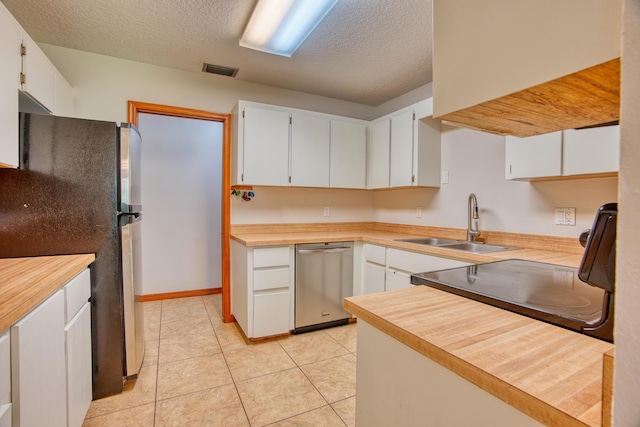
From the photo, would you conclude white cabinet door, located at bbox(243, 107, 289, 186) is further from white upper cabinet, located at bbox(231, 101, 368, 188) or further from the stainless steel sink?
the stainless steel sink

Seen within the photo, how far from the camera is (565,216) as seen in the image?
79.7 inches

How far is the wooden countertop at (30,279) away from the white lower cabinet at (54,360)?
0.05 meters

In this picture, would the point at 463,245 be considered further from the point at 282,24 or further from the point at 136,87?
the point at 136,87

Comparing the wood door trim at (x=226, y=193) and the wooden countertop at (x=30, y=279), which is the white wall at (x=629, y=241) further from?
the wood door trim at (x=226, y=193)

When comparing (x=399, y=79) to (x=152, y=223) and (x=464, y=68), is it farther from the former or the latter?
(x=152, y=223)

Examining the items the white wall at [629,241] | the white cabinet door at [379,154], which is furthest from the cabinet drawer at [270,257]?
the white wall at [629,241]

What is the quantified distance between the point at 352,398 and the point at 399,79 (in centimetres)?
278

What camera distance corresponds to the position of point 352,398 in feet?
6.07

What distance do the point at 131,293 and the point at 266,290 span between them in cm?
A: 99

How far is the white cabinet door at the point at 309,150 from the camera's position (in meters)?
2.99

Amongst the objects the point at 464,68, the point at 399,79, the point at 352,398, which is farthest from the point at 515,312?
the point at 399,79

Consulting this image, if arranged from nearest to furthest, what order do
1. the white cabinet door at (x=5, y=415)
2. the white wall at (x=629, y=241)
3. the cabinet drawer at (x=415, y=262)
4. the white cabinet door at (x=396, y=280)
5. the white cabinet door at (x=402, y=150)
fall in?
the white wall at (x=629, y=241) → the white cabinet door at (x=5, y=415) → the cabinet drawer at (x=415, y=262) → the white cabinet door at (x=396, y=280) → the white cabinet door at (x=402, y=150)

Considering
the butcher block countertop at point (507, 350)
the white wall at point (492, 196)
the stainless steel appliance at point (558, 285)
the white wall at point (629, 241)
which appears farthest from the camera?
the white wall at point (492, 196)

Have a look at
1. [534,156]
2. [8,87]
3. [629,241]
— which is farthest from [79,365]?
[534,156]
